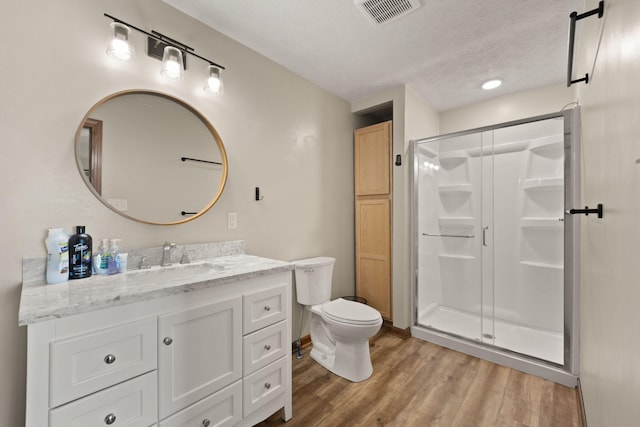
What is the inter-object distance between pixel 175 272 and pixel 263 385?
775mm

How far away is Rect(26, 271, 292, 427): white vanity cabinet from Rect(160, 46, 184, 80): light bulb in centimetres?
121

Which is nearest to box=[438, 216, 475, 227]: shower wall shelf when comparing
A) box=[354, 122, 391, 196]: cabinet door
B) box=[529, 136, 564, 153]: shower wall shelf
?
box=[354, 122, 391, 196]: cabinet door

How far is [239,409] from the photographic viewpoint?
1281 mm

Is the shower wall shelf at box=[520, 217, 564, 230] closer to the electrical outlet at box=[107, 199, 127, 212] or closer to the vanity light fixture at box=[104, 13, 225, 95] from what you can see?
the vanity light fixture at box=[104, 13, 225, 95]

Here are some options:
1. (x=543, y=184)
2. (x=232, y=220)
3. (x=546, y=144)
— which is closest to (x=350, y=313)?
(x=232, y=220)

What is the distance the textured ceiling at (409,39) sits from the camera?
1.59m

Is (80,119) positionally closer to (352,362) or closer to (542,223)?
(352,362)

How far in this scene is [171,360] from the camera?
1.07m

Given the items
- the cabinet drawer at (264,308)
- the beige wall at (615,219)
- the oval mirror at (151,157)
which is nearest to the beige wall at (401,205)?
the beige wall at (615,219)

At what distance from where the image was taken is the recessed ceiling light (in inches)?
98.8

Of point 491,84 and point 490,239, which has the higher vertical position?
point 491,84

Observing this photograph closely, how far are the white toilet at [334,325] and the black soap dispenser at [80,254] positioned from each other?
1.15 meters

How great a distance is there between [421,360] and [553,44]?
263 centimetres

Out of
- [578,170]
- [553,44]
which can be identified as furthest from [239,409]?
[553,44]
